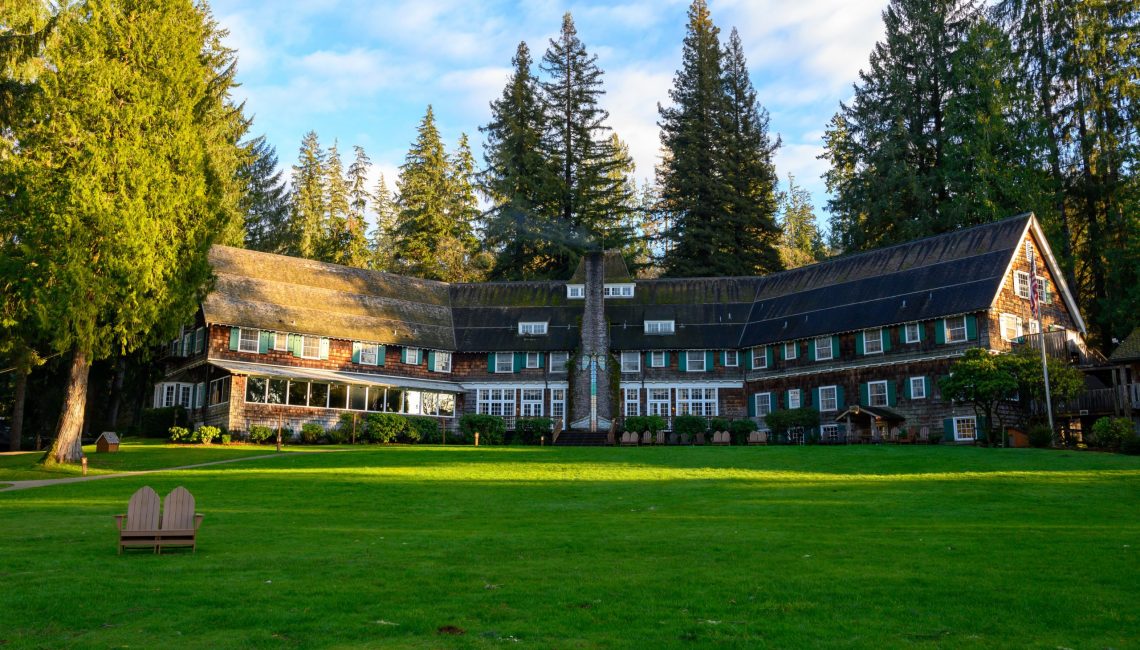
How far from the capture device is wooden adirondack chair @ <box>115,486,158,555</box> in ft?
46.1

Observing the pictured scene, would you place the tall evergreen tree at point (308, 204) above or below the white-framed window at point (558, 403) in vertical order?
above

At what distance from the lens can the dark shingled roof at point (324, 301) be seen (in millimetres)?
45844

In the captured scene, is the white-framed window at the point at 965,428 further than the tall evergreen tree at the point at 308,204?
No

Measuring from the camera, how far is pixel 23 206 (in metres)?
29.8

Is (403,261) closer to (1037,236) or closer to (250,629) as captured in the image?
(1037,236)

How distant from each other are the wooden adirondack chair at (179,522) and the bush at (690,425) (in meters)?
33.9

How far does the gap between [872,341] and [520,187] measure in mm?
29688

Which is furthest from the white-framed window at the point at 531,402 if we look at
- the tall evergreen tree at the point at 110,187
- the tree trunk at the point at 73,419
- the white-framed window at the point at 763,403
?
the tree trunk at the point at 73,419

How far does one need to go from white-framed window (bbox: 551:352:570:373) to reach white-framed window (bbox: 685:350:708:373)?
262 inches

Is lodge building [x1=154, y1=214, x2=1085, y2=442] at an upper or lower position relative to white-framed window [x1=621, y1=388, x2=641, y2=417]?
upper

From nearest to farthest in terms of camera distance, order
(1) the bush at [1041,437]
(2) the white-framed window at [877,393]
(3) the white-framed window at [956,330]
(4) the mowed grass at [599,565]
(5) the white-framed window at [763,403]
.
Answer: (4) the mowed grass at [599,565]
(1) the bush at [1041,437]
(3) the white-framed window at [956,330]
(2) the white-framed window at [877,393]
(5) the white-framed window at [763,403]

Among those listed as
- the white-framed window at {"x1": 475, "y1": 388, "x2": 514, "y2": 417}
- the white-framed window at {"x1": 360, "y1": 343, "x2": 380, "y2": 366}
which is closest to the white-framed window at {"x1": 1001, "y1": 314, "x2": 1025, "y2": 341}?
the white-framed window at {"x1": 475, "y1": 388, "x2": 514, "y2": 417}

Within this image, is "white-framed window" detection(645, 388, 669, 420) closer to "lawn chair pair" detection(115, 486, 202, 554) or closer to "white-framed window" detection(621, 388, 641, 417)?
"white-framed window" detection(621, 388, 641, 417)

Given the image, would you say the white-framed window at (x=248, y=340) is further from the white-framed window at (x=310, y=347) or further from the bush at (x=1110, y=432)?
the bush at (x=1110, y=432)
